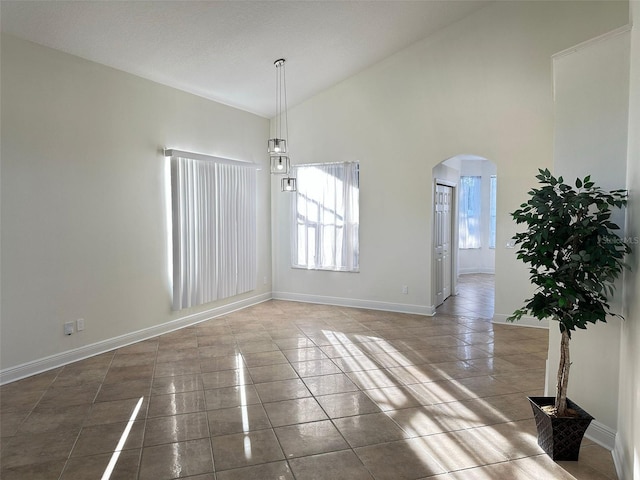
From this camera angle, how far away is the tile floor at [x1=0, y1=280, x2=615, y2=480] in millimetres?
2652

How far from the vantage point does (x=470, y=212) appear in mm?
11234

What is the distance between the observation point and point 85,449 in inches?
112

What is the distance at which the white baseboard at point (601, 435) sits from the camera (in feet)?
9.14

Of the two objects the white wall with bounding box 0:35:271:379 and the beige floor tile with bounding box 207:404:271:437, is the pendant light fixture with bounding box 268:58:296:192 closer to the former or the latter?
the white wall with bounding box 0:35:271:379

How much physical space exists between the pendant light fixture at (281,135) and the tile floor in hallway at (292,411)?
2.02m

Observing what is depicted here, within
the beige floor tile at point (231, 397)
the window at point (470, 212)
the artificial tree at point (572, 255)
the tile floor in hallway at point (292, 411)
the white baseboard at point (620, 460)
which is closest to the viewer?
the white baseboard at point (620, 460)

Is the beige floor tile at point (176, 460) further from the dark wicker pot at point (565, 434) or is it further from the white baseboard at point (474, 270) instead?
the white baseboard at point (474, 270)

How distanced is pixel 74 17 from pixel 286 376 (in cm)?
362

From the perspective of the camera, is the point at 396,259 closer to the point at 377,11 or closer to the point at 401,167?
the point at 401,167

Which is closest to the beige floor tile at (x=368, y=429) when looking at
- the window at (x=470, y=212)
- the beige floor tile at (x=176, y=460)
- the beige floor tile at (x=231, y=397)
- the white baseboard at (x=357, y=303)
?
the beige floor tile at (x=231, y=397)

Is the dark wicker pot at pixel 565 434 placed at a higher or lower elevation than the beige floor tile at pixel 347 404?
higher

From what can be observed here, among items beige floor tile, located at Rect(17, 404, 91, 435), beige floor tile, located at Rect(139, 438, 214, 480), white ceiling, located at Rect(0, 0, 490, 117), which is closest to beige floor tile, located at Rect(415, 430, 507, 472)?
beige floor tile, located at Rect(139, 438, 214, 480)

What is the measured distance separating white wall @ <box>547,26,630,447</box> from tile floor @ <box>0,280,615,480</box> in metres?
0.36

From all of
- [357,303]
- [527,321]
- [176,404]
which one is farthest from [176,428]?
[527,321]
